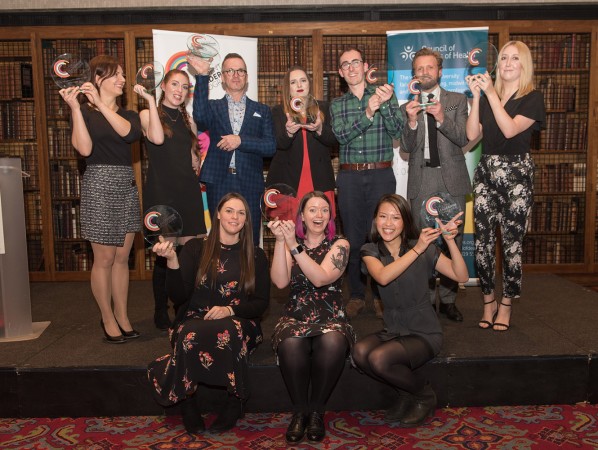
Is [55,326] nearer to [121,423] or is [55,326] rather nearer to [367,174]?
[121,423]

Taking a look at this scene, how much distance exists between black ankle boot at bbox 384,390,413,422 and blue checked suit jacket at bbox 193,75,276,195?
148 cm

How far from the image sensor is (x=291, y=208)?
2834 mm

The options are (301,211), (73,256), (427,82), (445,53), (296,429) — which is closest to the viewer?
(296,429)

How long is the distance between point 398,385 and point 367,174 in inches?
51.3

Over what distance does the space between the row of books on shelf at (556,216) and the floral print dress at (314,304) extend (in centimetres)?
326

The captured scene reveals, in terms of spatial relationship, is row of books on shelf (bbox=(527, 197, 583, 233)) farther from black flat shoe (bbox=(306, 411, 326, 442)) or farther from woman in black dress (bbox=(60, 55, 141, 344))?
woman in black dress (bbox=(60, 55, 141, 344))

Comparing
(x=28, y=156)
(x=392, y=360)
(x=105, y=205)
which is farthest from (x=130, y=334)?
(x=28, y=156)

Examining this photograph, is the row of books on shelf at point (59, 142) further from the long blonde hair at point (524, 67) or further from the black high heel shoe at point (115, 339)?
the long blonde hair at point (524, 67)

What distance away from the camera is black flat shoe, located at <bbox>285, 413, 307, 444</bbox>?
8.04ft

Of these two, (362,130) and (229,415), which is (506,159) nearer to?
(362,130)

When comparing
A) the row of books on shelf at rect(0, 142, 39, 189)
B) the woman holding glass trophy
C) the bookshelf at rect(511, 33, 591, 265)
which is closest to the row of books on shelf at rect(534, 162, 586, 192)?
the bookshelf at rect(511, 33, 591, 265)

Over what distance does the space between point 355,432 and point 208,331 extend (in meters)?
0.76

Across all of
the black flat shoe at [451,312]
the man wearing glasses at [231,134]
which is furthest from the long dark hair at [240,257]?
the black flat shoe at [451,312]

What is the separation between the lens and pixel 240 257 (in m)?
2.79
